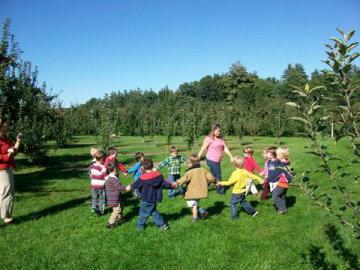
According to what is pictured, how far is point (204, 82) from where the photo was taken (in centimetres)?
10925

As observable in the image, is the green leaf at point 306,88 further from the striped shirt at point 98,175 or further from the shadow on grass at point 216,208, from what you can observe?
the striped shirt at point 98,175

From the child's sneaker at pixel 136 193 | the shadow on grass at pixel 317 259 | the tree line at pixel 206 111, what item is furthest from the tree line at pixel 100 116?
the child's sneaker at pixel 136 193

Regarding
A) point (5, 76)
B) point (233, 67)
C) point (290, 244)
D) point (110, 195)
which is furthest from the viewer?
point (233, 67)

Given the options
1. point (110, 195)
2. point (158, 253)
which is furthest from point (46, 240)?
point (158, 253)

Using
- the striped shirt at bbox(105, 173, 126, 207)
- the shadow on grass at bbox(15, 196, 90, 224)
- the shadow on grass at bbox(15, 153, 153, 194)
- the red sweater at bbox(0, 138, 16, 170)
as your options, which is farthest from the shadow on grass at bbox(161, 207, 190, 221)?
the shadow on grass at bbox(15, 153, 153, 194)

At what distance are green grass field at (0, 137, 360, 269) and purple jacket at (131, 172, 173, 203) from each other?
0.70 metres

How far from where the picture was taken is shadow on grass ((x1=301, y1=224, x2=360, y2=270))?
6.42 m

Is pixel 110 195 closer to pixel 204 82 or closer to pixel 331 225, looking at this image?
pixel 331 225

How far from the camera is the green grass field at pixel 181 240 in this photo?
22.4 ft

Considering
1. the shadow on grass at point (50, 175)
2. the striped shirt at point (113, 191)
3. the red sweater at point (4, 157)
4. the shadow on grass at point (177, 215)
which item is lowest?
the shadow on grass at point (50, 175)

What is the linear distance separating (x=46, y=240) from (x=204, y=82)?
4059 inches

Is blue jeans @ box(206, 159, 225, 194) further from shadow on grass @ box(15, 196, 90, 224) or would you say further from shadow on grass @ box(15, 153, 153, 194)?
shadow on grass @ box(15, 153, 153, 194)

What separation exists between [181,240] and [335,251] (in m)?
2.94

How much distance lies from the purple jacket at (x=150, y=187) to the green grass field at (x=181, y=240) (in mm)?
696
